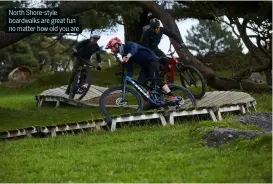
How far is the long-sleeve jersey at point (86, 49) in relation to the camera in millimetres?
14537

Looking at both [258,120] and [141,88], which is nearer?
[258,120]

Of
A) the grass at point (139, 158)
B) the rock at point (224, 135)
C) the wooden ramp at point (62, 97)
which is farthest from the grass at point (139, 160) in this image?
the wooden ramp at point (62, 97)

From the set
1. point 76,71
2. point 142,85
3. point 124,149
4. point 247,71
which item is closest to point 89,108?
point 76,71

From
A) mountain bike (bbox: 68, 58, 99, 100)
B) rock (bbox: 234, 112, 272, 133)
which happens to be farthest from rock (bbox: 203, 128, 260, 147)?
mountain bike (bbox: 68, 58, 99, 100)

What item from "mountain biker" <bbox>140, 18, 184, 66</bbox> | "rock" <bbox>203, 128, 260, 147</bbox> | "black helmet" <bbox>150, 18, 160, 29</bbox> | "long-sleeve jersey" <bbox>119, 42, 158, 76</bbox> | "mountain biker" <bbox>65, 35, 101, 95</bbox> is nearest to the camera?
"rock" <bbox>203, 128, 260, 147</bbox>

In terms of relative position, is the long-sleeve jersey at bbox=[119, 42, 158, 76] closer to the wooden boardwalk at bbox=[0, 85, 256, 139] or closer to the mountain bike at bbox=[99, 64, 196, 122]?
the mountain bike at bbox=[99, 64, 196, 122]

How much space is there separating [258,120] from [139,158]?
403 centimetres

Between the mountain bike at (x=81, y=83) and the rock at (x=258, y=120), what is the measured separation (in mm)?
5512

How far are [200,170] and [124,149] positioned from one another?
1.92m

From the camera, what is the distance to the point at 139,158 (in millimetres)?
7082

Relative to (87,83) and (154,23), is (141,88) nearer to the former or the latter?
(154,23)

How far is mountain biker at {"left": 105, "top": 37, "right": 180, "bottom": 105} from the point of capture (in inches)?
412

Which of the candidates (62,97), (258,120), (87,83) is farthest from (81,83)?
(258,120)

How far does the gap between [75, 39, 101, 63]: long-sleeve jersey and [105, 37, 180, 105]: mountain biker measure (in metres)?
3.49
